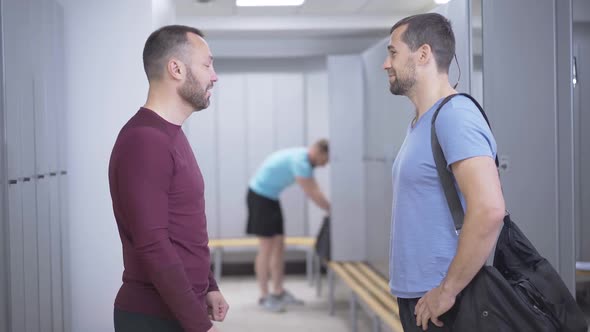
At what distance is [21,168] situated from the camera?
110 inches

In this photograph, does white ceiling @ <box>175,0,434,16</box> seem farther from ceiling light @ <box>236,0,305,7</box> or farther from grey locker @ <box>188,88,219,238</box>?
grey locker @ <box>188,88,219,238</box>

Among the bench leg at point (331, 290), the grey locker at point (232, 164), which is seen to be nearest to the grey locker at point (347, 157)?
the bench leg at point (331, 290)

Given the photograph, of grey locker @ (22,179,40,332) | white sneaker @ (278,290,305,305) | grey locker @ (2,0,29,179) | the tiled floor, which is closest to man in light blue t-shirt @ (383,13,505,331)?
grey locker @ (2,0,29,179)

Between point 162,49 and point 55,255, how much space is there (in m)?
1.84

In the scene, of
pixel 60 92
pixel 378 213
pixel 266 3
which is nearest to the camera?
pixel 60 92

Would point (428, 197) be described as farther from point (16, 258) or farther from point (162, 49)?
point (16, 258)

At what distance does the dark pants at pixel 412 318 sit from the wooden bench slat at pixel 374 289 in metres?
2.13

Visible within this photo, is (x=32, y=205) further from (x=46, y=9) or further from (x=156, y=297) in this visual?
(x=156, y=297)

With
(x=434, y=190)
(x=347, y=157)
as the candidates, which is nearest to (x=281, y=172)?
(x=347, y=157)

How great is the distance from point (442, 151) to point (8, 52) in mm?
1763

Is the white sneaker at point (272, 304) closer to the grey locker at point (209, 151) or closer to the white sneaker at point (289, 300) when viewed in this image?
the white sneaker at point (289, 300)

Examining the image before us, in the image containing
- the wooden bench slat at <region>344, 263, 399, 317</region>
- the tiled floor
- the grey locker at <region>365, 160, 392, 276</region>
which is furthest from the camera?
the tiled floor

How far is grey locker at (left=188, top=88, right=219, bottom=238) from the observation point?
25.6 ft

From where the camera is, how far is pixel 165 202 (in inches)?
65.1
